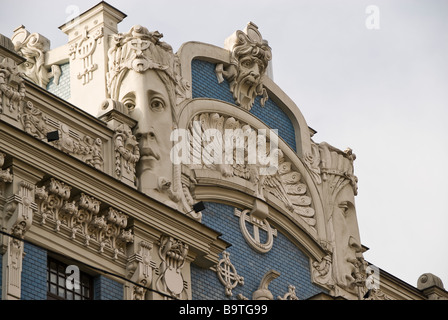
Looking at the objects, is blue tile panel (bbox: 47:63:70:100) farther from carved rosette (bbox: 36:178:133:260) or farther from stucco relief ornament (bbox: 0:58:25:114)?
carved rosette (bbox: 36:178:133:260)

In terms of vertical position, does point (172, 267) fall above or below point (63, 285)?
above

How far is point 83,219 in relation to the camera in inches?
891

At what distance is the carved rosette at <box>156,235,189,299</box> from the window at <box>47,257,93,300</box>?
4.33ft

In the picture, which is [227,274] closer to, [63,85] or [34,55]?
[63,85]

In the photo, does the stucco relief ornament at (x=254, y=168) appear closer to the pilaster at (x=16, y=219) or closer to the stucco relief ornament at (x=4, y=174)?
the pilaster at (x=16, y=219)

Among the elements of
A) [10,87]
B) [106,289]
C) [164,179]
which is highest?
[10,87]

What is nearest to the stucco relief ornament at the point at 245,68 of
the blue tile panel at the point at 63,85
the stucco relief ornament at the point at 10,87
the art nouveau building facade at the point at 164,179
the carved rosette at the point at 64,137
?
the art nouveau building facade at the point at 164,179

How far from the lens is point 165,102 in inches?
995

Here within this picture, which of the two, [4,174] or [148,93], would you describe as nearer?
[4,174]

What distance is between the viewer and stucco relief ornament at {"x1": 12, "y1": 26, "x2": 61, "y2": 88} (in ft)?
88.4

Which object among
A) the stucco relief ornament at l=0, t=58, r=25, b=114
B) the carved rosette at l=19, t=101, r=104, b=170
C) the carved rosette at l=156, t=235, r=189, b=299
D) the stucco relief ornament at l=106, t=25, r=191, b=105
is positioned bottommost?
the carved rosette at l=156, t=235, r=189, b=299

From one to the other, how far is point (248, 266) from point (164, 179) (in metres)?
2.72

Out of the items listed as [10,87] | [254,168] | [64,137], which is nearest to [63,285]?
[64,137]

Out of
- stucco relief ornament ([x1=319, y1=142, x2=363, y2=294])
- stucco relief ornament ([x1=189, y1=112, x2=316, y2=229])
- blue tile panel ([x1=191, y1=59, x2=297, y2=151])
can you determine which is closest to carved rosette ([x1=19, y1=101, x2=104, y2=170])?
stucco relief ornament ([x1=189, y1=112, x2=316, y2=229])
